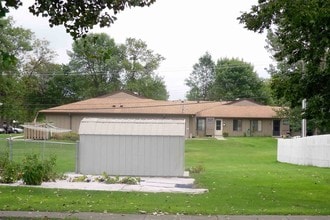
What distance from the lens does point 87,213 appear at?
10.9 m

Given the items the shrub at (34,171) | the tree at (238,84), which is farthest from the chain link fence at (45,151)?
the tree at (238,84)

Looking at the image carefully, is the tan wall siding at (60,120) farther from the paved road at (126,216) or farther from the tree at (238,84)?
the paved road at (126,216)

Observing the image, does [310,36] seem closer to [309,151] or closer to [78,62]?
[309,151]

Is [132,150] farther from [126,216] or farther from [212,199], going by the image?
[126,216]

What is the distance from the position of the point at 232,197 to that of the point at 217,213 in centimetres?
311

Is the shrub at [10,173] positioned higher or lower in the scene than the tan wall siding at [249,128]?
lower

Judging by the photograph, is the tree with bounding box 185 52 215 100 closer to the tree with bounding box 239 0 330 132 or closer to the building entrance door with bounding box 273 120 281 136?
the building entrance door with bounding box 273 120 281 136

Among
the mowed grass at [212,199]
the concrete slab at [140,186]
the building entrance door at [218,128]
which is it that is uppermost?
the building entrance door at [218,128]

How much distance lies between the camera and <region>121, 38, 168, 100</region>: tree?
78750 millimetres

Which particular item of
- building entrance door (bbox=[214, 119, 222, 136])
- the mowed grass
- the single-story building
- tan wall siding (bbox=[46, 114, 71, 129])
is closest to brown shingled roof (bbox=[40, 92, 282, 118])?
the single-story building

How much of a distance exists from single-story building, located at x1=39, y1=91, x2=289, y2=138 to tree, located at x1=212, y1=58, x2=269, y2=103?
20738 mm

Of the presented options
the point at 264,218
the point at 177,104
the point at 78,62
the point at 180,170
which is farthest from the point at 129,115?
the point at 264,218

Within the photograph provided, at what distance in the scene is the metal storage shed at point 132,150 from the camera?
21703 millimetres

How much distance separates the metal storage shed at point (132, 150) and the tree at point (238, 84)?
218ft
